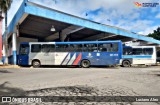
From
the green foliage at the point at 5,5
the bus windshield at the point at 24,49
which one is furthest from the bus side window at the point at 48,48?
the green foliage at the point at 5,5

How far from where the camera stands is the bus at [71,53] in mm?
23266

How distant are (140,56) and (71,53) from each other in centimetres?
893

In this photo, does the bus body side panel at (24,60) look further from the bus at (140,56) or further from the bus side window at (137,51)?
the bus side window at (137,51)

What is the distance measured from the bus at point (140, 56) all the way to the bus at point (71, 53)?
5.11 meters

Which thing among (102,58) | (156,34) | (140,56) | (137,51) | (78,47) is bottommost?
(102,58)

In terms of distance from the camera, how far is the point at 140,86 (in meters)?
9.12

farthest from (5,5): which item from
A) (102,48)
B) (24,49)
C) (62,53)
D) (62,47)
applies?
(102,48)

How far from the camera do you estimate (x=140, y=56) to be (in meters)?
27.9

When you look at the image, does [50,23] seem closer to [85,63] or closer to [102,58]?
[85,63]

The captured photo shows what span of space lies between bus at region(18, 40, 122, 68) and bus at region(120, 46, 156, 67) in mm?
5112

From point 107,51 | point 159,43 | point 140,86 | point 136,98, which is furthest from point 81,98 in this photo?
point 159,43

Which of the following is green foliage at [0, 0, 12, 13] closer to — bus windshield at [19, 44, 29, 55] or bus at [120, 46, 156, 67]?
bus windshield at [19, 44, 29, 55]

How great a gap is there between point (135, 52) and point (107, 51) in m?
6.03

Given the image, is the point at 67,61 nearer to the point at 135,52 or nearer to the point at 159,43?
the point at 135,52
